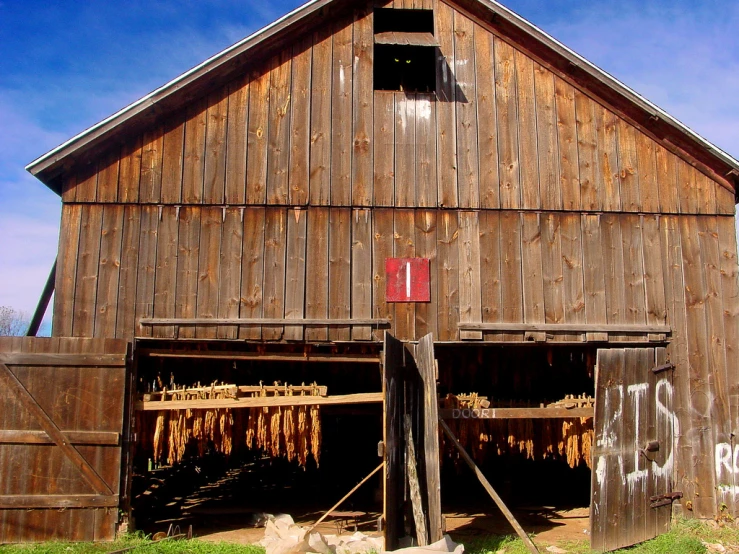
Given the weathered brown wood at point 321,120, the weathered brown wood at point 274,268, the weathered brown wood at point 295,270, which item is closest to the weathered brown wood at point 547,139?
the weathered brown wood at point 321,120

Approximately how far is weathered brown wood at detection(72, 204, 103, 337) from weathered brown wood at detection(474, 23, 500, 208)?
595 cm

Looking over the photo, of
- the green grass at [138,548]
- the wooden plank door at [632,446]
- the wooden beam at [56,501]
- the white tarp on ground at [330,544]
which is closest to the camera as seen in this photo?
the white tarp on ground at [330,544]

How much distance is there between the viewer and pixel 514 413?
1098 centimetres

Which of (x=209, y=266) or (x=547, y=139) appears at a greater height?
(x=547, y=139)

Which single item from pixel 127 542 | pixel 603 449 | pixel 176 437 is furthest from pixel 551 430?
pixel 127 542

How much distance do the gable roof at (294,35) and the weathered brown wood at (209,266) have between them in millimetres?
1858

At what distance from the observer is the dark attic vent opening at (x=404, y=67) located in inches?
488

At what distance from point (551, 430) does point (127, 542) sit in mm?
6792

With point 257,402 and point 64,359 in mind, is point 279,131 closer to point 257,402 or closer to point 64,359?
point 257,402

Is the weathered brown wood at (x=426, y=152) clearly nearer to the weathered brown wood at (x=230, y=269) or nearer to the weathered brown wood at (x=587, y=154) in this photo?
the weathered brown wood at (x=587, y=154)

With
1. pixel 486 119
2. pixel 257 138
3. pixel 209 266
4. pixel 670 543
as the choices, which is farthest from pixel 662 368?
pixel 257 138

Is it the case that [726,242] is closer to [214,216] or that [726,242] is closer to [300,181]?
[300,181]

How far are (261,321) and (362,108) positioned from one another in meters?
3.77

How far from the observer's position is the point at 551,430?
11562 millimetres
